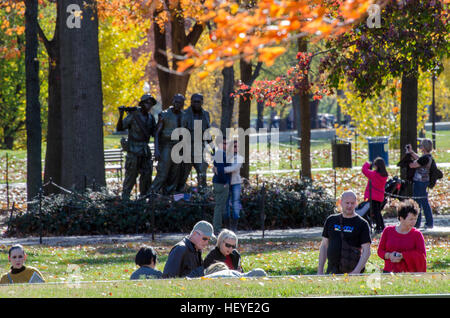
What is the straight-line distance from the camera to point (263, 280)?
857 centimetres

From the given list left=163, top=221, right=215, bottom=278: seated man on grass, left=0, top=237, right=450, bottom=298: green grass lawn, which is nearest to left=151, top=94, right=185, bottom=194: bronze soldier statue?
left=0, top=237, right=450, bottom=298: green grass lawn

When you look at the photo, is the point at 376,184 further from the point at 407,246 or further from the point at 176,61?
the point at 176,61

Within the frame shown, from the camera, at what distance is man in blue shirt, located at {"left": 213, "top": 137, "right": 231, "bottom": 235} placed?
15516mm

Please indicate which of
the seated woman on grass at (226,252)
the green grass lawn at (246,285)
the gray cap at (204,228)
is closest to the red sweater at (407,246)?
the green grass lawn at (246,285)

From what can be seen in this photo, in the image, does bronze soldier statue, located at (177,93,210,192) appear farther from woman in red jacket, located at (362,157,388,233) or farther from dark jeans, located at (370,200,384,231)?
dark jeans, located at (370,200,384,231)

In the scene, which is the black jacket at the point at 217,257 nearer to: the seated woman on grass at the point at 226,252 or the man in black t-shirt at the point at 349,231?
the seated woman on grass at the point at 226,252

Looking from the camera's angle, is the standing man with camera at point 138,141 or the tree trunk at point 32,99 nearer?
the standing man with camera at point 138,141

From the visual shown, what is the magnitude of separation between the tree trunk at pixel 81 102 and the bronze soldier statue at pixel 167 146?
5.65 feet

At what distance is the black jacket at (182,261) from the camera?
30.5 ft

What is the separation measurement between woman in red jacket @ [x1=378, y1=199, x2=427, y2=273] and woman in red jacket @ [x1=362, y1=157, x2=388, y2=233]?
667 centimetres

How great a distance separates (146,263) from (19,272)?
150 centimetres

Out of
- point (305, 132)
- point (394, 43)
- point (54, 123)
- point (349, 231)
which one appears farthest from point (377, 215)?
point (54, 123)
